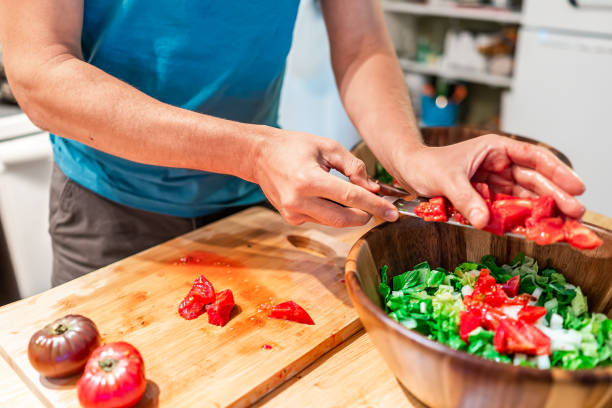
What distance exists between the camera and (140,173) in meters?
1.34

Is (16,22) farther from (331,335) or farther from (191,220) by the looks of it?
(331,335)

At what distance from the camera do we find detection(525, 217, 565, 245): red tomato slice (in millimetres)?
888

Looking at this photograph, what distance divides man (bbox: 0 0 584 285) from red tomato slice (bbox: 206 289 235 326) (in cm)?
20

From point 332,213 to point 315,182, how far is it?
0.08 meters

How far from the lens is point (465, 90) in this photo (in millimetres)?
3830

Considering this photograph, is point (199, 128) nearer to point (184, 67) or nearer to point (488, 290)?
point (184, 67)

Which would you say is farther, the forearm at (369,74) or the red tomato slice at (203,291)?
the forearm at (369,74)

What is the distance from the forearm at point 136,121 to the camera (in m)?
1.02

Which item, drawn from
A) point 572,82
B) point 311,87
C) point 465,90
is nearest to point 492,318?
point 572,82

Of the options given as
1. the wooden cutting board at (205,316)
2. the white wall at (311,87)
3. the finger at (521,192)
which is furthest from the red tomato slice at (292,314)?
the white wall at (311,87)

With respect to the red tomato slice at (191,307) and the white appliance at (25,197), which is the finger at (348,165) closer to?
the red tomato slice at (191,307)

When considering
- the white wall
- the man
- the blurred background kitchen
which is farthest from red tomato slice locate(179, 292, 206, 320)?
the white wall

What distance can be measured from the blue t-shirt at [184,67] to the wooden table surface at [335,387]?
54 centimetres

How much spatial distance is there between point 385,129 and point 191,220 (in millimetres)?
560
